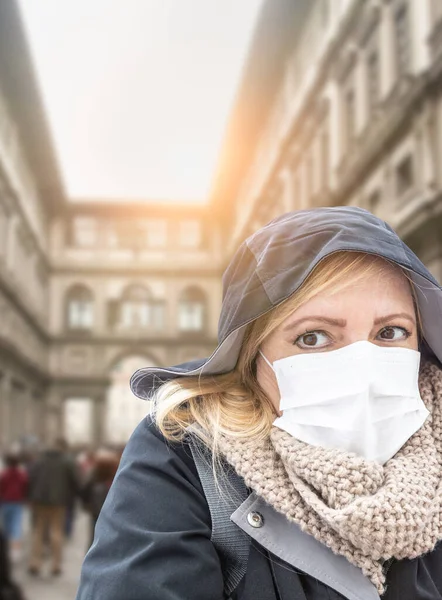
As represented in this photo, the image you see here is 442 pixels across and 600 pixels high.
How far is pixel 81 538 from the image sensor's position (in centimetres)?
1512

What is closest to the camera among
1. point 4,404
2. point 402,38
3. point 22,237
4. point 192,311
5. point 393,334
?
point 393,334

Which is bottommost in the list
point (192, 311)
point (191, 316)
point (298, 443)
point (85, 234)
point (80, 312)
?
point (298, 443)

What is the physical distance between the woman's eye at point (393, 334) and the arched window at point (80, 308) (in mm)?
38587

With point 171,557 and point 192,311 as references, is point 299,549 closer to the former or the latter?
point 171,557

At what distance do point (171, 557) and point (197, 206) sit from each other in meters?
39.7

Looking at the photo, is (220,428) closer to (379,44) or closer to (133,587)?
(133,587)

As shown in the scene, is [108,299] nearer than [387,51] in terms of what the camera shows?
No

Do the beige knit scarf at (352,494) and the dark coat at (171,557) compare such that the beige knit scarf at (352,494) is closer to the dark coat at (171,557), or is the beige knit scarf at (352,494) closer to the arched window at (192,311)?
the dark coat at (171,557)

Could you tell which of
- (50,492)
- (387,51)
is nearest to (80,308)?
(387,51)

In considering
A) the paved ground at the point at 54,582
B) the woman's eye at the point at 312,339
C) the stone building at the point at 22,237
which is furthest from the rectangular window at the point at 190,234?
the woman's eye at the point at 312,339

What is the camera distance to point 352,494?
1459mm

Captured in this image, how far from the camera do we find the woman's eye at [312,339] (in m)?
1.68

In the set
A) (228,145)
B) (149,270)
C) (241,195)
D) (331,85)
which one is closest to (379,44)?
(331,85)

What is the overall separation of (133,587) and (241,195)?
33327 millimetres
